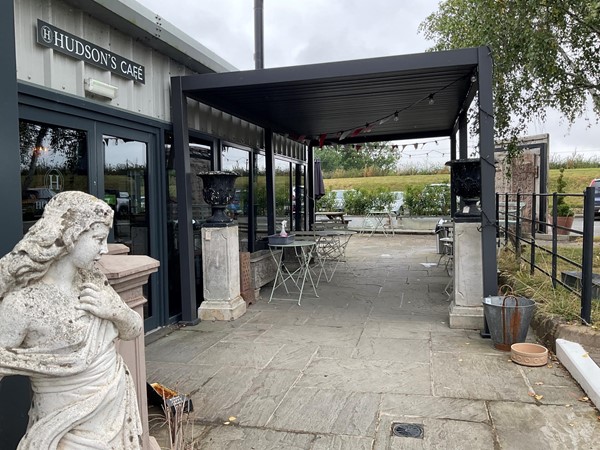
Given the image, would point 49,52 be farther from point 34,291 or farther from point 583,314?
point 583,314

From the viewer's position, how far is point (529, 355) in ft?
12.1

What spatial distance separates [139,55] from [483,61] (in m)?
3.09

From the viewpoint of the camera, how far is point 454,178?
4.93 meters

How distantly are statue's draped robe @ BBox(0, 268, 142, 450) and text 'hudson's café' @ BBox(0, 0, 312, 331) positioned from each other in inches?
29.6

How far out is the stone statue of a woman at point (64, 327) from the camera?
1.45 meters

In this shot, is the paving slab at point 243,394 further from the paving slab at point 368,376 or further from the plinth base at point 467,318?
the plinth base at point 467,318

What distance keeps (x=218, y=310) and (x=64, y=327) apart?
3755 millimetres

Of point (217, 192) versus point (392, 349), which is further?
point (217, 192)

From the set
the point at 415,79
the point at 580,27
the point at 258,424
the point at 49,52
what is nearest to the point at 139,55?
the point at 49,52

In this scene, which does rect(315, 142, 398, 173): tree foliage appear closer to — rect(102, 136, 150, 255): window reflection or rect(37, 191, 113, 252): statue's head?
rect(102, 136, 150, 255): window reflection

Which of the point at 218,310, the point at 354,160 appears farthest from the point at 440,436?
the point at 354,160

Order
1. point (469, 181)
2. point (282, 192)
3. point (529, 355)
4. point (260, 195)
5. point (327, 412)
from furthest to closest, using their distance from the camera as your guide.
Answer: point (282, 192), point (260, 195), point (469, 181), point (529, 355), point (327, 412)

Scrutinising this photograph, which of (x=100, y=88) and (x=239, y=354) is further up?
(x=100, y=88)

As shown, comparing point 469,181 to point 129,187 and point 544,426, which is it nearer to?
point 544,426
